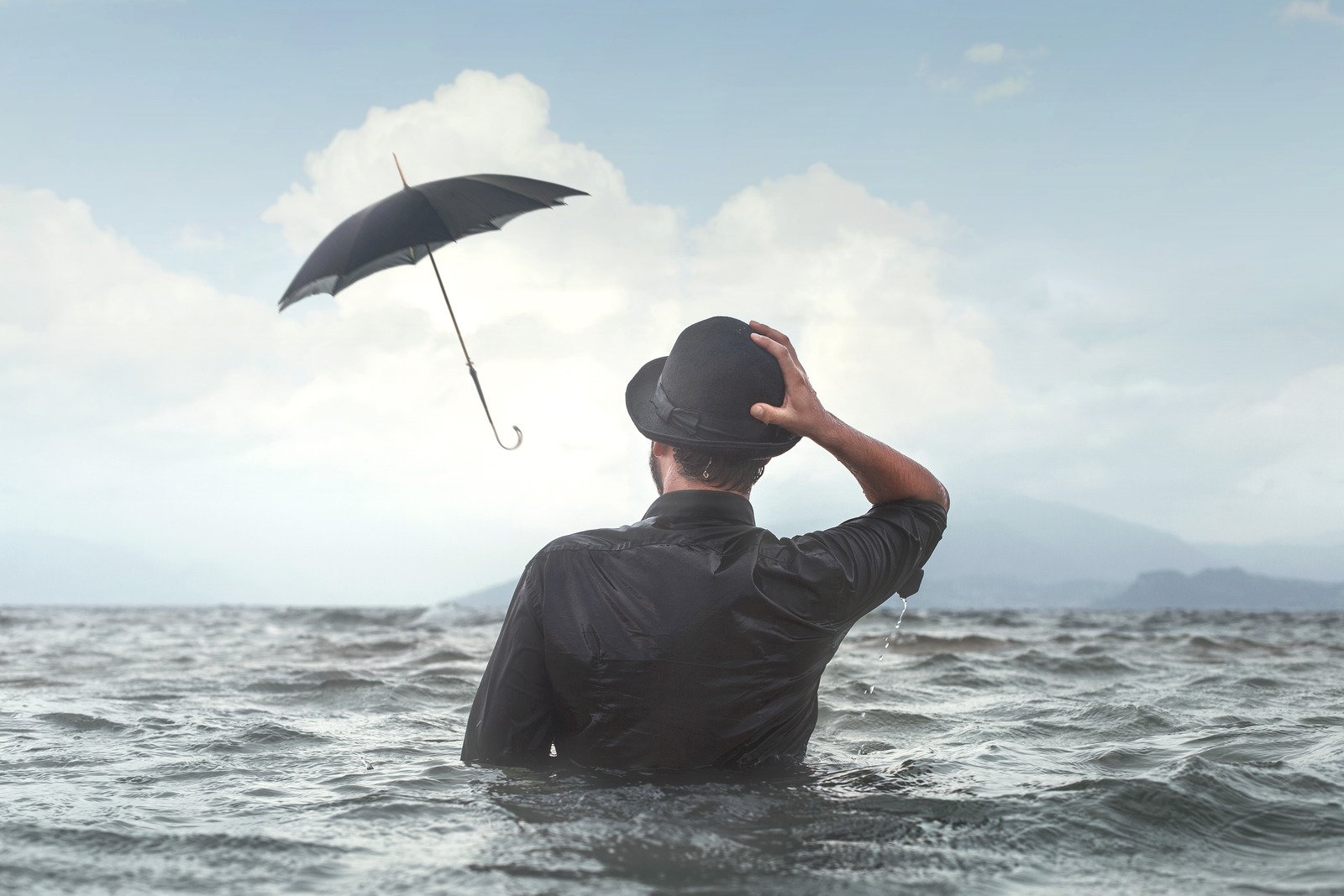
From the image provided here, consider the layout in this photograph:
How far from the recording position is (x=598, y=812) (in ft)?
11.7

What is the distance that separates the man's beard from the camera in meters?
3.79

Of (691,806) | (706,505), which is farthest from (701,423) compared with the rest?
(691,806)

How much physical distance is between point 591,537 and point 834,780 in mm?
1678

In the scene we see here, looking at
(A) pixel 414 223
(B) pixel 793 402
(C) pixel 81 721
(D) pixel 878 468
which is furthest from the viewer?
(C) pixel 81 721

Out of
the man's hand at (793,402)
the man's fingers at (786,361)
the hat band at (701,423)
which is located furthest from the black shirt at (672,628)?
the man's fingers at (786,361)

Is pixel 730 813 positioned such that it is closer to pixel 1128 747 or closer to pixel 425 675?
pixel 1128 747

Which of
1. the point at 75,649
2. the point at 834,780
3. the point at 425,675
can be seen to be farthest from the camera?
the point at 75,649

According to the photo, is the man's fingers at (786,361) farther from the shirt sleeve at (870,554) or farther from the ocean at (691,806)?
the ocean at (691,806)

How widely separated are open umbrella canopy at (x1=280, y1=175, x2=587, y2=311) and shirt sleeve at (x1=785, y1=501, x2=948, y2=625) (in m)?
3.55

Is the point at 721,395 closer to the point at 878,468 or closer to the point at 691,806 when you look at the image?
the point at 878,468

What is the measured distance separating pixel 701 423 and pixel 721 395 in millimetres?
121

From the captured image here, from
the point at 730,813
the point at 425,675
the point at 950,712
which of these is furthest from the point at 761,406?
the point at 425,675

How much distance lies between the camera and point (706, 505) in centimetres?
358

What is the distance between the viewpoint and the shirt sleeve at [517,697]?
141 inches
